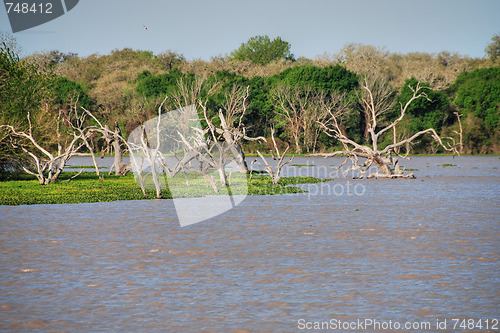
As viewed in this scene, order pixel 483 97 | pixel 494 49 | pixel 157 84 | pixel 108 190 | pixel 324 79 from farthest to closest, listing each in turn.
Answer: pixel 494 49, pixel 157 84, pixel 324 79, pixel 483 97, pixel 108 190

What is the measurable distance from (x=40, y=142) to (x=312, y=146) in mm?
46134

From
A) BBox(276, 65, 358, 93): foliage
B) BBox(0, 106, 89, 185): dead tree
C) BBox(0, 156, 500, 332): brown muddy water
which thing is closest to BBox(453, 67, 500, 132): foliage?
BBox(276, 65, 358, 93): foliage

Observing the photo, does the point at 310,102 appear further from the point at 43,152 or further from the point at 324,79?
the point at 43,152

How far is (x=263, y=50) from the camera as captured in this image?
126875mm

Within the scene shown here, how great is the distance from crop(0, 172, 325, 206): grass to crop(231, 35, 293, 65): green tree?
92080 millimetres

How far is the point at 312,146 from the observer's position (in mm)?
79562

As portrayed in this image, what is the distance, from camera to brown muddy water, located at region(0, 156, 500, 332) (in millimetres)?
8438

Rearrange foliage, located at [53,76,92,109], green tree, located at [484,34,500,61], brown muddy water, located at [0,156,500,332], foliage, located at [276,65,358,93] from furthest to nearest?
green tree, located at [484,34,500,61], foliage, located at [53,76,92,109], foliage, located at [276,65,358,93], brown muddy water, located at [0,156,500,332]

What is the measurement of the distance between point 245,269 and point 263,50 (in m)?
118

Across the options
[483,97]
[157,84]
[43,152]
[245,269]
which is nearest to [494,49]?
[483,97]

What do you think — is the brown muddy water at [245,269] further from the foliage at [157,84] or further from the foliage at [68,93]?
the foliage at [68,93]

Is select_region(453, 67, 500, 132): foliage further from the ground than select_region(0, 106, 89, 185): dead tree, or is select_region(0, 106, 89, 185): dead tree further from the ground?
select_region(453, 67, 500, 132): foliage

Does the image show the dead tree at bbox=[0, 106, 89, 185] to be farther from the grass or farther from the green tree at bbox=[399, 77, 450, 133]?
the green tree at bbox=[399, 77, 450, 133]

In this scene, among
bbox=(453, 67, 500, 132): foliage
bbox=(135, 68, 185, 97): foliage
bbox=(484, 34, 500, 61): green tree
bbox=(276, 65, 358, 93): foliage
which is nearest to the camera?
bbox=(453, 67, 500, 132): foliage
